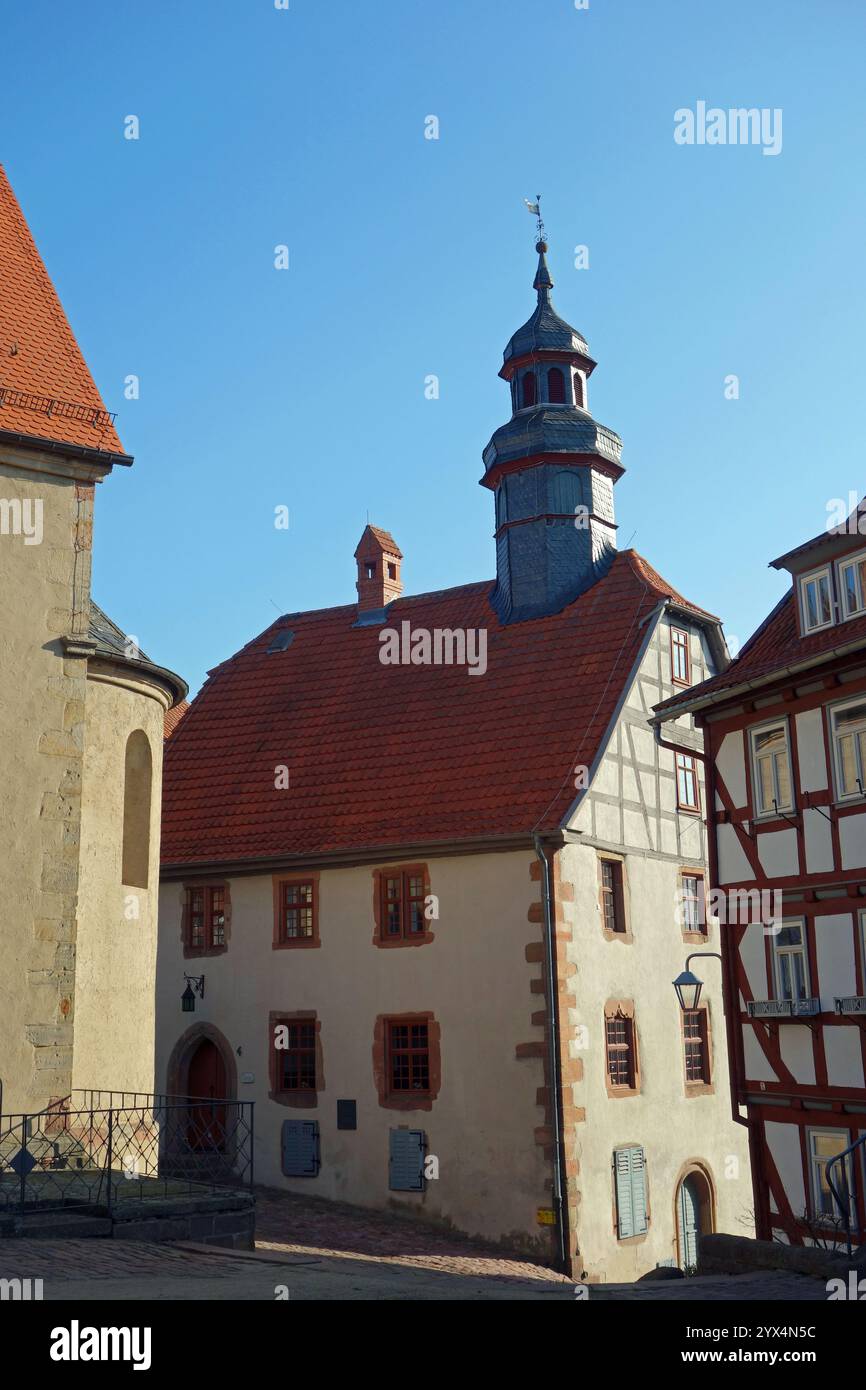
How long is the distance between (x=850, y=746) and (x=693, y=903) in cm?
993

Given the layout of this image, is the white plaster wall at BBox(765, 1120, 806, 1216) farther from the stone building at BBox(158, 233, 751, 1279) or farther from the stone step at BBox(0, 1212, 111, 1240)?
the stone step at BBox(0, 1212, 111, 1240)

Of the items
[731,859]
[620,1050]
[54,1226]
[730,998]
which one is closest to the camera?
[54,1226]

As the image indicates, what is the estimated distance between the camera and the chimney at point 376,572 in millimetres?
31125

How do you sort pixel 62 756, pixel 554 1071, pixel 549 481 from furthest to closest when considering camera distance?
pixel 549 481, pixel 554 1071, pixel 62 756

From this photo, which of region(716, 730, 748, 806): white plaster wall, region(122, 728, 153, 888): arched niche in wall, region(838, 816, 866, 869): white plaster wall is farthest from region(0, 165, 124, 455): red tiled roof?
region(838, 816, 866, 869): white plaster wall

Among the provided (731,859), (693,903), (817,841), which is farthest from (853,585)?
(693,903)

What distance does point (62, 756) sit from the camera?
16.5 m

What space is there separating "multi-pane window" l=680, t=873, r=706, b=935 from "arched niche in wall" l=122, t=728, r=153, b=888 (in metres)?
10.5

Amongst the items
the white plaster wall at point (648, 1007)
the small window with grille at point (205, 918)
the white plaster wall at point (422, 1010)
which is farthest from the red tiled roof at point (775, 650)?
the small window with grille at point (205, 918)

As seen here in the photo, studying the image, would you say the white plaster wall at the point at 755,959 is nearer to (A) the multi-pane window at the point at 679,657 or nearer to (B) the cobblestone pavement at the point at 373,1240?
(B) the cobblestone pavement at the point at 373,1240

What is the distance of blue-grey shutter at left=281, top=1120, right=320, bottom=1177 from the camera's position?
23.5m

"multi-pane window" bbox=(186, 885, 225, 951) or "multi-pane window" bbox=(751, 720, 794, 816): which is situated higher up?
"multi-pane window" bbox=(751, 720, 794, 816)

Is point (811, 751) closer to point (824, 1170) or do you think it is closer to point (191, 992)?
point (824, 1170)
